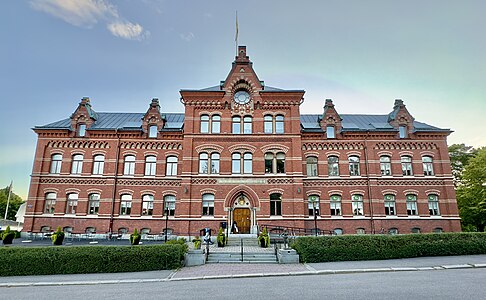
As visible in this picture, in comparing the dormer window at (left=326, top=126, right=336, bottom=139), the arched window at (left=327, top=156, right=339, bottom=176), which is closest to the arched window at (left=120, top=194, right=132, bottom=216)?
the arched window at (left=327, top=156, right=339, bottom=176)

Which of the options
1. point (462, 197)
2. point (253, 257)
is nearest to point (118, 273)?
point (253, 257)

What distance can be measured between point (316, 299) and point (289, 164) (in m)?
17.3

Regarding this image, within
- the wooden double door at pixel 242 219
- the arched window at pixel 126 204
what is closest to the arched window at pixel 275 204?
the wooden double door at pixel 242 219

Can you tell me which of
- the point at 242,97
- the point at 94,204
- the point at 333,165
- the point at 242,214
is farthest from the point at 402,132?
the point at 94,204

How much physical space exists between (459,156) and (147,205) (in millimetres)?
39035

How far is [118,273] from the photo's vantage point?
1342 cm

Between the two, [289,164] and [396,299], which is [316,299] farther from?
[289,164]

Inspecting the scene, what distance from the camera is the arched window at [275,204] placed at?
24609 mm

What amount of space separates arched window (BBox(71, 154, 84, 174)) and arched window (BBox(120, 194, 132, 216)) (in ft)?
16.0

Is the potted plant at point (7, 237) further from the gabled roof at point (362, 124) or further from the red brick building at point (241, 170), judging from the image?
the gabled roof at point (362, 124)

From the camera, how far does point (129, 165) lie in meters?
27.4

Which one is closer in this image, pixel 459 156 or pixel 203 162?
pixel 203 162

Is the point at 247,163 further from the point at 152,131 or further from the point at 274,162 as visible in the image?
the point at 152,131

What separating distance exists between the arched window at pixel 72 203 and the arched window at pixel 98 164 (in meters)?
2.71
